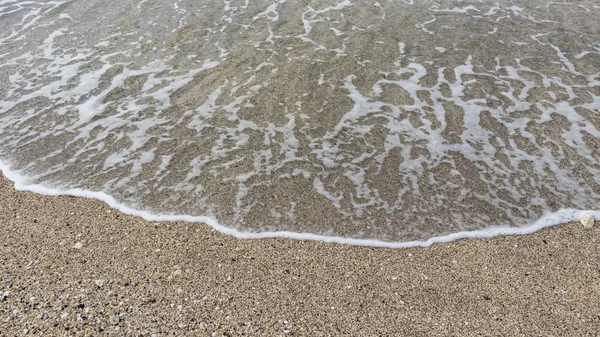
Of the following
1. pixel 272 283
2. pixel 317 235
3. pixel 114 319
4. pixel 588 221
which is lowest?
pixel 588 221

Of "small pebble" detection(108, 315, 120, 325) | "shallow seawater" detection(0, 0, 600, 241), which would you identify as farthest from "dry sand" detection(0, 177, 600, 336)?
"shallow seawater" detection(0, 0, 600, 241)

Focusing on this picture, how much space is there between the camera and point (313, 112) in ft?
20.2

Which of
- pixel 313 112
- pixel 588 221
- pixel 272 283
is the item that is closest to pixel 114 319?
pixel 272 283

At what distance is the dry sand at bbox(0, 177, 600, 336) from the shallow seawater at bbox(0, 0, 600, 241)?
0.35 m

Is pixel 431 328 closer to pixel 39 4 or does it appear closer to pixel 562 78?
pixel 562 78

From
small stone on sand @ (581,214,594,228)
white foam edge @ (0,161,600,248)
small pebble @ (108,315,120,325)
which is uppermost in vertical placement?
small pebble @ (108,315,120,325)

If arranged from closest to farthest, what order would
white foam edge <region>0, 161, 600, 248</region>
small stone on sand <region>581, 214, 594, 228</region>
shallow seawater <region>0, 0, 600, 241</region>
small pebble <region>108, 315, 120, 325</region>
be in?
small pebble <region>108, 315, 120, 325</region> < white foam edge <region>0, 161, 600, 248</region> < small stone on sand <region>581, 214, 594, 228</region> < shallow seawater <region>0, 0, 600, 241</region>

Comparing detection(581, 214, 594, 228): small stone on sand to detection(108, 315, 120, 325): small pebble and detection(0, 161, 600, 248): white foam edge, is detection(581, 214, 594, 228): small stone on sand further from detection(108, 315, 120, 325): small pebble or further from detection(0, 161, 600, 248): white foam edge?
detection(108, 315, 120, 325): small pebble

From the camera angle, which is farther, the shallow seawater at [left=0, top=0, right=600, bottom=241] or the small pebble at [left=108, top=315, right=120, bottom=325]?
the shallow seawater at [left=0, top=0, right=600, bottom=241]

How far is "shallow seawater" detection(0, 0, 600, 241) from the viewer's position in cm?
464

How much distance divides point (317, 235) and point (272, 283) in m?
0.74

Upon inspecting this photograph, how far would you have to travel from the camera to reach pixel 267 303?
11.1 feet

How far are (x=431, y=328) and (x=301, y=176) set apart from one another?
7.37 feet

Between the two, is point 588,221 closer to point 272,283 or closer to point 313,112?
point 272,283
